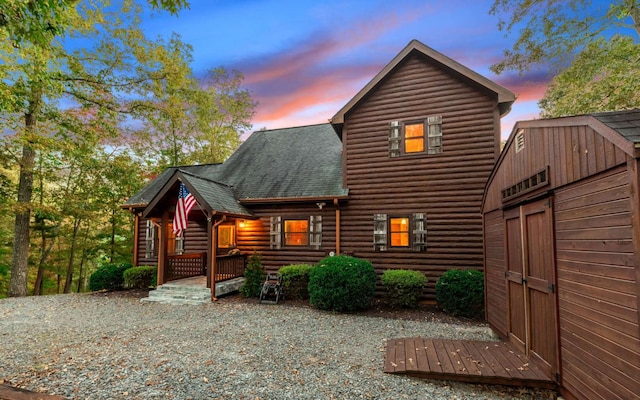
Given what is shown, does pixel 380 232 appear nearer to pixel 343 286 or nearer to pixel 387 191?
pixel 387 191

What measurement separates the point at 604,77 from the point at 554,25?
8.41 feet

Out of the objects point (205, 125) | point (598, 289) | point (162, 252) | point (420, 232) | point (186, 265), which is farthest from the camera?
point (205, 125)

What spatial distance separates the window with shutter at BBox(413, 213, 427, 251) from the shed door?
410 centimetres

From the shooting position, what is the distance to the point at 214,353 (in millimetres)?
5148

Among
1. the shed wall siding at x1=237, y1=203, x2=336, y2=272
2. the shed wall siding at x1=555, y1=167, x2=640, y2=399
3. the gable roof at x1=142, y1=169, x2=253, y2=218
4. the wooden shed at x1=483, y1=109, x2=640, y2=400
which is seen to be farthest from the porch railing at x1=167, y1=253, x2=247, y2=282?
the shed wall siding at x1=555, y1=167, x2=640, y2=399

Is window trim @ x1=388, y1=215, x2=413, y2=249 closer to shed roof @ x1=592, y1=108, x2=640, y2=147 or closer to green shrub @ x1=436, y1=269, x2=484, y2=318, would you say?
green shrub @ x1=436, y1=269, x2=484, y2=318

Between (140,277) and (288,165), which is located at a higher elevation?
(288,165)

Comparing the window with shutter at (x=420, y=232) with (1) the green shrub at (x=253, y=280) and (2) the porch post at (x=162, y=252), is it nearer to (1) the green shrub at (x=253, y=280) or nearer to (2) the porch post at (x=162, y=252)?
(1) the green shrub at (x=253, y=280)

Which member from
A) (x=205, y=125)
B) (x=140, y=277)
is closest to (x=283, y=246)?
(x=140, y=277)

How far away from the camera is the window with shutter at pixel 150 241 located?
12.7 meters

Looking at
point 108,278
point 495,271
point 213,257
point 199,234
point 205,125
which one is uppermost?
point 205,125

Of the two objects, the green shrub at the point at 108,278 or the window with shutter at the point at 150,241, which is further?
the window with shutter at the point at 150,241

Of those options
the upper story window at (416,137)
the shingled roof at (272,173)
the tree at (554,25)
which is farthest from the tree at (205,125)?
the tree at (554,25)

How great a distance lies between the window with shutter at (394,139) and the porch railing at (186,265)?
27.1 ft
